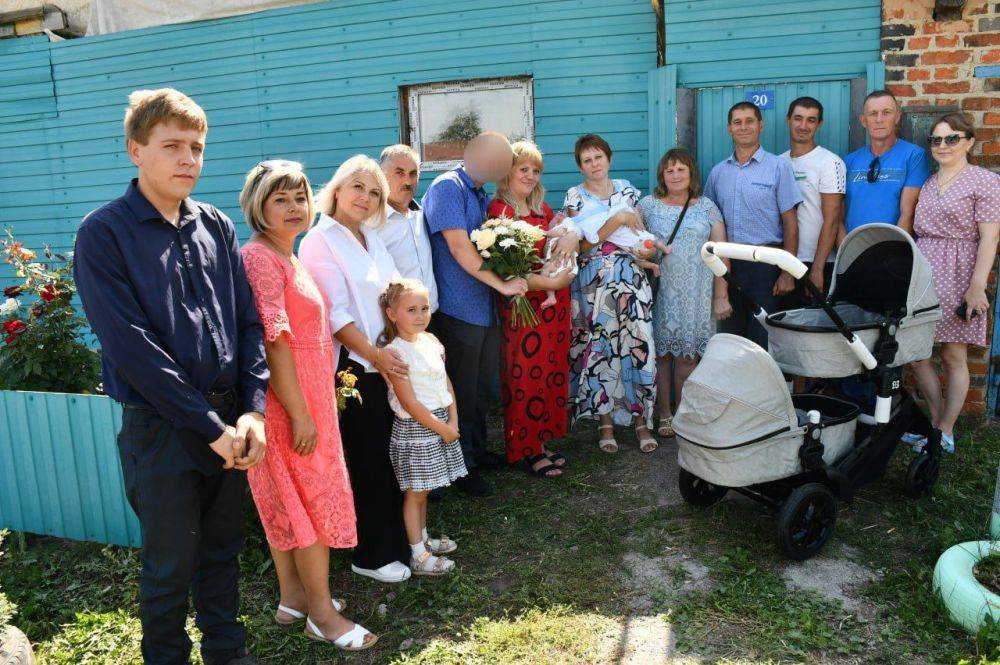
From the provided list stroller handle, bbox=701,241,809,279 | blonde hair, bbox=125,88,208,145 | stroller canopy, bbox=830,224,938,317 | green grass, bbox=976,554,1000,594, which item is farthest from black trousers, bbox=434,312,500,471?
green grass, bbox=976,554,1000,594

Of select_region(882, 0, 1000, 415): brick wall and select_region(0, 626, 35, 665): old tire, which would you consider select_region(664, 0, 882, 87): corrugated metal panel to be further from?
select_region(0, 626, 35, 665): old tire

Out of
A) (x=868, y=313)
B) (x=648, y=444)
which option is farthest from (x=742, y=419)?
(x=648, y=444)

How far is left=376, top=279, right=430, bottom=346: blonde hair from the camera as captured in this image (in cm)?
A: 326

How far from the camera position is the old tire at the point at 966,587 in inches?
113

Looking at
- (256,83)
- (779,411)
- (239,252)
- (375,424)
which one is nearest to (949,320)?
(779,411)

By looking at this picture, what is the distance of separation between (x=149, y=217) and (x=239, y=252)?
397 mm

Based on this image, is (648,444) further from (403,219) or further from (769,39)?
(769,39)

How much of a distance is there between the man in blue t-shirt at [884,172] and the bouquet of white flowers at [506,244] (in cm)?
223

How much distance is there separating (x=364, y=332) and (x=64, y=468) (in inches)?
80.0

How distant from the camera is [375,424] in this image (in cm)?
338

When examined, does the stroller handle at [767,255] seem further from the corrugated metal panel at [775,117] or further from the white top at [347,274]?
the corrugated metal panel at [775,117]

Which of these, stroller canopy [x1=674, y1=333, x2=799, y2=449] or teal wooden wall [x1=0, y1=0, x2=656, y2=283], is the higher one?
teal wooden wall [x1=0, y1=0, x2=656, y2=283]

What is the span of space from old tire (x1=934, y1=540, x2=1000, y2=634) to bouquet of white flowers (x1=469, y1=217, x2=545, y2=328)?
244cm

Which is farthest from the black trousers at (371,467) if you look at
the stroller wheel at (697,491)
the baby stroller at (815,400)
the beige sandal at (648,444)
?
the beige sandal at (648,444)
